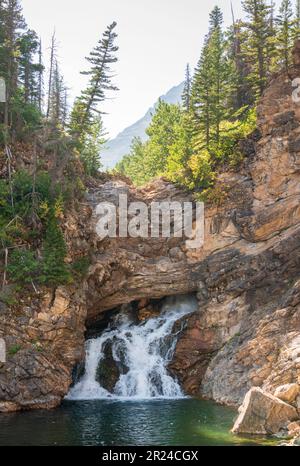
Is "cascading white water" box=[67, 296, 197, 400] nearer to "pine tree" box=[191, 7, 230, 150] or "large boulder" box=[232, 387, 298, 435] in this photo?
"large boulder" box=[232, 387, 298, 435]

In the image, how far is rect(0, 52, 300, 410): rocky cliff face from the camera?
91.6ft

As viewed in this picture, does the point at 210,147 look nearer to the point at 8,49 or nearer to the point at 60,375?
the point at 8,49

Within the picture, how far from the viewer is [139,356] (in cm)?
3309

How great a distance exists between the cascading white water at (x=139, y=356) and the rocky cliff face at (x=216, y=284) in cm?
117

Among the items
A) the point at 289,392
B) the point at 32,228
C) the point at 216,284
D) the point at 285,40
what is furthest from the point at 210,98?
the point at 289,392

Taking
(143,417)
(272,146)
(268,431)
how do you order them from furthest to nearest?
(272,146), (143,417), (268,431)

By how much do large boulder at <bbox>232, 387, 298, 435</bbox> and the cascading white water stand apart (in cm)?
1083

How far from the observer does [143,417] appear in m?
24.1

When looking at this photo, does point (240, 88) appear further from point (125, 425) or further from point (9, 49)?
point (125, 425)

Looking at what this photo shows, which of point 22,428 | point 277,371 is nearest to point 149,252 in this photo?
point 277,371

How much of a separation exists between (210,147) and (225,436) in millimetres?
25303

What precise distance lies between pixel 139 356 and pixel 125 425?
1071 cm

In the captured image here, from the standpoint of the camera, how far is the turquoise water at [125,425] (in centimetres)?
1959

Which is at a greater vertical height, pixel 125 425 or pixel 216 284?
pixel 216 284
